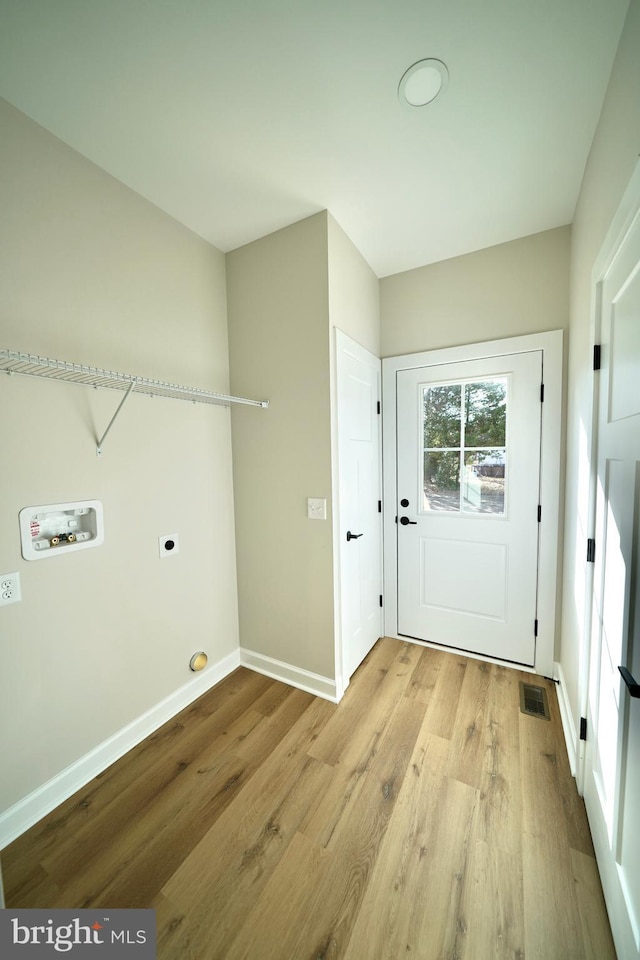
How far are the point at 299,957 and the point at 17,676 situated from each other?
1.29 meters

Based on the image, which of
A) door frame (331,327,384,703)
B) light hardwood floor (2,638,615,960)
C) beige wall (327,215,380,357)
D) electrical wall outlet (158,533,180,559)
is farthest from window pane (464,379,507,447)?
electrical wall outlet (158,533,180,559)

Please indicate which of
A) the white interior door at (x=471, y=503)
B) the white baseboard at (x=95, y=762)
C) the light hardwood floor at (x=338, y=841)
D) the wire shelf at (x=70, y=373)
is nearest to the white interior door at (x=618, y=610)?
the light hardwood floor at (x=338, y=841)

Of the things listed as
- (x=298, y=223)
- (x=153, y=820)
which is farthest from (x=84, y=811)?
(x=298, y=223)

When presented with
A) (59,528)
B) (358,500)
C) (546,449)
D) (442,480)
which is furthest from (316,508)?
(546,449)

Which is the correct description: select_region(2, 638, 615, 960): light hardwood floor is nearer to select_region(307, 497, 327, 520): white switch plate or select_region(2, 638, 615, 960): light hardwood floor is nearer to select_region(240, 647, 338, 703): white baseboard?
select_region(240, 647, 338, 703): white baseboard

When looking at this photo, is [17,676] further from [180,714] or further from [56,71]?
[56,71]

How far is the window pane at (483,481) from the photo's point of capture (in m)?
2.18

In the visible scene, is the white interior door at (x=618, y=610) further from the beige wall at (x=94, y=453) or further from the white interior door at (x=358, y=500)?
the beige wall at (x=94, y=453)

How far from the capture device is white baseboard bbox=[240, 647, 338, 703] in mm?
1987

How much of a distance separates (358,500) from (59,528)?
155cm

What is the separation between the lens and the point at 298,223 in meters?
1.90

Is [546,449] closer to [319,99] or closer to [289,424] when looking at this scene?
[289,424]

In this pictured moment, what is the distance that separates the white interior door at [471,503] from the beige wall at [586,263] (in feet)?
0.76

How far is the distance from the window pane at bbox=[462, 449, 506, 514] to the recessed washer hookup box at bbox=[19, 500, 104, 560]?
2.12 metres
